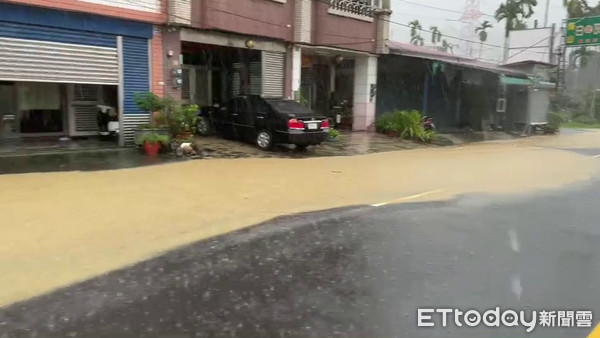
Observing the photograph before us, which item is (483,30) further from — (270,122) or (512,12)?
(270,122)

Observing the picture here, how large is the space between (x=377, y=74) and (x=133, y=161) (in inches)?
567

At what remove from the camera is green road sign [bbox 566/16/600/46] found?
31609mm

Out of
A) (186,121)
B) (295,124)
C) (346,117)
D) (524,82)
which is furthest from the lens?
(524,82)

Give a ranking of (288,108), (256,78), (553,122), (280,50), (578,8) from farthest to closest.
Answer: (578,8), (553,122), (256,78), (280,50), (288,108)

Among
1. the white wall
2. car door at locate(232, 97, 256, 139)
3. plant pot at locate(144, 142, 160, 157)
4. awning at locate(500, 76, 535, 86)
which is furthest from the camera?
awning at locate(500, 76, 535, 86)

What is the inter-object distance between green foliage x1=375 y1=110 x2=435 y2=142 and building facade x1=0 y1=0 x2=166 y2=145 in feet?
33.6

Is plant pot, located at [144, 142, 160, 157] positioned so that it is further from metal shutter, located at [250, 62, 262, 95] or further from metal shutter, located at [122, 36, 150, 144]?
metal shutter, located at [250, 62, 262, 95]

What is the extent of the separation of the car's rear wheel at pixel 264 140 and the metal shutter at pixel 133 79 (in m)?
3.18

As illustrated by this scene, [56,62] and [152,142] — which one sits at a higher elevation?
[56,62]

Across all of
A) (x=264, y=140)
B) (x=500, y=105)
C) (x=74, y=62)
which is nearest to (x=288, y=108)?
(x=264, y=140)

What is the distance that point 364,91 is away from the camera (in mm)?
22031

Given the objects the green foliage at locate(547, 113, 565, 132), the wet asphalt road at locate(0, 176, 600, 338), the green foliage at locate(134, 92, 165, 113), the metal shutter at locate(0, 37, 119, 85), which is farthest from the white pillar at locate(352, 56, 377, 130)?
the wet asphalt road at locate(0, 176, 600, 338)

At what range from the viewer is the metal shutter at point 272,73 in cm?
1770

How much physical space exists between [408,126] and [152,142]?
37.1 feet
